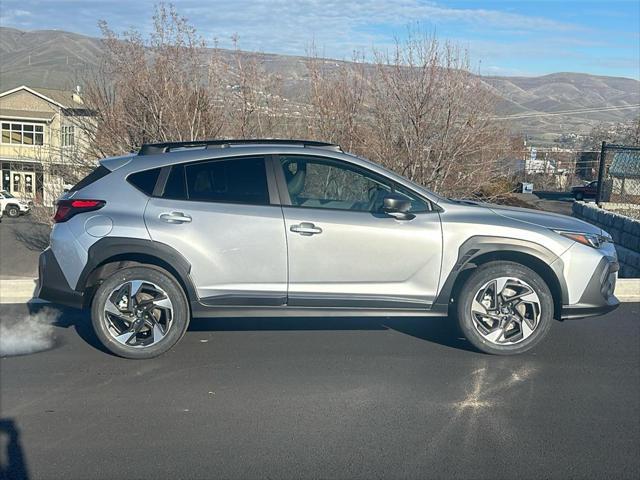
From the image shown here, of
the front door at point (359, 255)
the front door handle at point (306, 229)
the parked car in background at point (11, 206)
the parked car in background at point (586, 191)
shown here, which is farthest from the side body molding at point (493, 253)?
the parked car in background at point (11, 206)

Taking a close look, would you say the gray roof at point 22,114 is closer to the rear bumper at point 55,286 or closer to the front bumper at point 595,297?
the rear bumper at point 55,286

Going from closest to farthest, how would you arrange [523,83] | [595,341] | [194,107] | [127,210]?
1. [127,210]
2. [595,341]
3. [194,107]
4. [523,83]

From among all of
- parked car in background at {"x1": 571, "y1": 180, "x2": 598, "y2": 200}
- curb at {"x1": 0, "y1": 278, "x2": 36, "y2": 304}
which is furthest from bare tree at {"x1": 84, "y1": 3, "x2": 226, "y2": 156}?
parked car in background at {"x1": 571, "y1": 180, "x2": 598, "y2": 200}

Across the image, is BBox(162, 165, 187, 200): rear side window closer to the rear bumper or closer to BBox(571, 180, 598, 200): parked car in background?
the rear bumper

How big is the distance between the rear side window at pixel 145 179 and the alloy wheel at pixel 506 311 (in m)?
2.84

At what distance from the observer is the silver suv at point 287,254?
549 centimetres

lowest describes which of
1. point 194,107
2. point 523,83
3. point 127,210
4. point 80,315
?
point 80,315

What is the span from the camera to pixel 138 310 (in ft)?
18.0

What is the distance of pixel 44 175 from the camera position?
1745cm

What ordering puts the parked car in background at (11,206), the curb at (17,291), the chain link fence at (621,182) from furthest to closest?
the parked car in background at (11,206) < the chain link fence at (621,182) < the curb at (17,291)

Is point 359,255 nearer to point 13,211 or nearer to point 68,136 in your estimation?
point 68,136

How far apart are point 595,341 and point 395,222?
228 centimetres

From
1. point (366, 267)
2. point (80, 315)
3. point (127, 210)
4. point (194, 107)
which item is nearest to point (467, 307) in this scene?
point (366, 267)

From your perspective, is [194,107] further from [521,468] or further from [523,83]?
[523,83]
